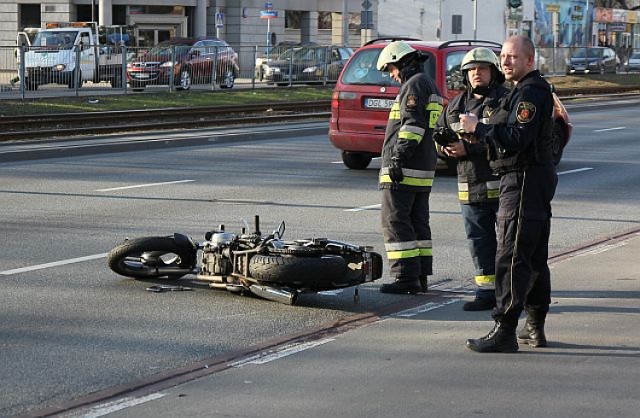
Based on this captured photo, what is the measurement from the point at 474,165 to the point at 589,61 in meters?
48.9

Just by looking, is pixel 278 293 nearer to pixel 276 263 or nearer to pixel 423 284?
pixel 276 263

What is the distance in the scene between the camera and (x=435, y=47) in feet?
53.9

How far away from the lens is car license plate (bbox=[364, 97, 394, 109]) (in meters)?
16.4

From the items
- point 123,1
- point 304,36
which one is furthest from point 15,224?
point 304,36

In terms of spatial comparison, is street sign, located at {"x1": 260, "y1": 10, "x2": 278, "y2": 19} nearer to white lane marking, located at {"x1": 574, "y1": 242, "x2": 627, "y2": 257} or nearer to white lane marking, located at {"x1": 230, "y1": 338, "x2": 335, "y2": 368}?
white lane marking, located at {"x1": 574, "y1": 242, "x2": 627, "y2": 257}

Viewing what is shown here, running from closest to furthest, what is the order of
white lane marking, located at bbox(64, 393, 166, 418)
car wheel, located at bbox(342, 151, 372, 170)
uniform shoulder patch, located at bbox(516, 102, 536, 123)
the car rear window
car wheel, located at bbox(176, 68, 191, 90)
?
1. white lane marking, located at bbox(64, 393, 166, 418)
2. uniform shoulder patch, located at bbox(516, 102, 536, 123)
3. the car rear window
4. car wheel, located at bbox(342, 151, 372, 170)
5. car wheel, located at bbox(176, 68, 191, 90)

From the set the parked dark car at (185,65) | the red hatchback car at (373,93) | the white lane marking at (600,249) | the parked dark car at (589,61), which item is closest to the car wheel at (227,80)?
the parked dark car at (185,65)

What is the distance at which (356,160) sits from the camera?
17.8m

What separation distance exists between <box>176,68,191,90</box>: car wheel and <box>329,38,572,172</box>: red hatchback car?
819 inches

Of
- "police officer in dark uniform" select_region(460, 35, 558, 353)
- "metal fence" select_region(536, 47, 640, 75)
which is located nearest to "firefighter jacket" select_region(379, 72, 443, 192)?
"police officer in dark uniform" select_region(460, 35, 558, 353)

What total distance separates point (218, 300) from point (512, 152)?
2742 millimetres

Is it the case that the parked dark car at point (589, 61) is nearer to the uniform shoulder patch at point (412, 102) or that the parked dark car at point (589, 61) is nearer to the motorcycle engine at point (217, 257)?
the uniform shoulder patch at point (412, 102)

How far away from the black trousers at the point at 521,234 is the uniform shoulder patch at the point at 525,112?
1.02ft

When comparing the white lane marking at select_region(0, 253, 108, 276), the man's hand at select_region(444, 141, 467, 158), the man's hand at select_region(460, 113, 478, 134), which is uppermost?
the man's hand at select_region(460, 113, 478, 134)
